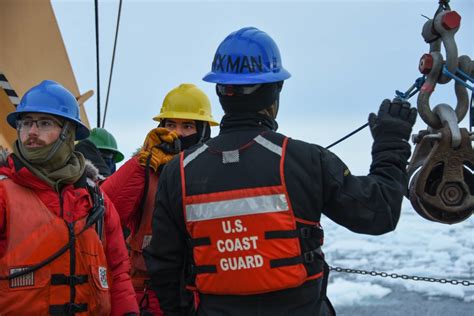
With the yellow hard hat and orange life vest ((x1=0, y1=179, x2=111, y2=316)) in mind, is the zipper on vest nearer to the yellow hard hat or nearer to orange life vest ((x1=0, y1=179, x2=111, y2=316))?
orange life vest ((x1=0, y1=179, x2=111, y2=316))

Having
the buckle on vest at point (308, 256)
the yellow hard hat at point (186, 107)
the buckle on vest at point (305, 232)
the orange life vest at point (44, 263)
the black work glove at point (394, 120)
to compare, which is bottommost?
the orange life vest at point (44, 263)

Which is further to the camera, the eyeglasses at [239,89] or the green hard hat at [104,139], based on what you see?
the green hard hat at [104,139]

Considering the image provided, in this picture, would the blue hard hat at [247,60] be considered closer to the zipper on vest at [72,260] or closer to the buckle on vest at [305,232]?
the buckle on vest at [305,232]

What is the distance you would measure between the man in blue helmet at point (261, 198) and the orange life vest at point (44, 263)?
0.42 meters

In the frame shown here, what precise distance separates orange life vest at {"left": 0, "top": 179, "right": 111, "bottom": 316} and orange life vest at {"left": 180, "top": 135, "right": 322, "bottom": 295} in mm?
650

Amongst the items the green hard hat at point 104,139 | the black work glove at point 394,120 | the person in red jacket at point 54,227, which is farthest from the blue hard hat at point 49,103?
the green hard hat at point 104,139

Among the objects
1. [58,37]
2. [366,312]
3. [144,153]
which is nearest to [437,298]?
[366,312]

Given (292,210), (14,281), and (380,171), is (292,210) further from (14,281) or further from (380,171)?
(14,281)

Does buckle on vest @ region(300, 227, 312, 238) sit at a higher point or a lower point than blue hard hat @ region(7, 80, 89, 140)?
lower

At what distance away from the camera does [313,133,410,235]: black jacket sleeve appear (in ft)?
8.29

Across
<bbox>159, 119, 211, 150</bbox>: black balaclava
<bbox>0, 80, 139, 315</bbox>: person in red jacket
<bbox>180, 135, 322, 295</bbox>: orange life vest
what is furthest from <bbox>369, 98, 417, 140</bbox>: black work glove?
<bbox>159, 119, 211, 150</bbox>: black balaclava

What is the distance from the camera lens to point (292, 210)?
2.50 meters

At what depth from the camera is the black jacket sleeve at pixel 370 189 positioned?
2527mm

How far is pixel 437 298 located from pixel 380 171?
6.95m
